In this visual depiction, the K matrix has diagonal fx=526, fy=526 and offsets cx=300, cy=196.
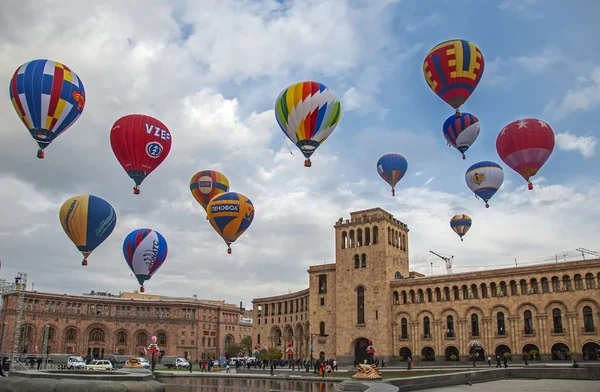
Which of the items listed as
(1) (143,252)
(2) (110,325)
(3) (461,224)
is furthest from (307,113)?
(2) (110,325)

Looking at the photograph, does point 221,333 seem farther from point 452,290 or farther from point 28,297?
point 452,290

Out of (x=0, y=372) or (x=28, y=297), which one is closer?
(x=0, y=372)

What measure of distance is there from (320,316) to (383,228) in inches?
516

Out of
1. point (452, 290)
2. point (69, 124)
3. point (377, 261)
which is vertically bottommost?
point (452, 290)

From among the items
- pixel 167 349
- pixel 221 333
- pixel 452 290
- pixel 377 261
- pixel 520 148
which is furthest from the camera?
pixel 221 333

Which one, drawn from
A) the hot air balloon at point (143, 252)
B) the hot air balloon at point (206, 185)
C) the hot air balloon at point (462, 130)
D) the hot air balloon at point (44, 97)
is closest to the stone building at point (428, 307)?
the hot air balloon at point (462, 130)

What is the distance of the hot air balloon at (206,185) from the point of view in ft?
142

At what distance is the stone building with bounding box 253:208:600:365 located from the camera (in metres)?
45.5

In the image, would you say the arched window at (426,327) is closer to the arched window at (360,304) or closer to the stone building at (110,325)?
the arched window at (360,304)

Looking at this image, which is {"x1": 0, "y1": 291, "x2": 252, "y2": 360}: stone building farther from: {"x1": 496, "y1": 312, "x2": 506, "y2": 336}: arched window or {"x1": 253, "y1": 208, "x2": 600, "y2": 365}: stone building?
{"x1": 496, "y1": 312, "x2": 506, "y2": 336}: arched window

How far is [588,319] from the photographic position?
44594 millimetres

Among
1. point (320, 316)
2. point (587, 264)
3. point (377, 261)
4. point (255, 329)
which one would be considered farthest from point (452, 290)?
point (255, 329)

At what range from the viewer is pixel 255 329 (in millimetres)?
77688

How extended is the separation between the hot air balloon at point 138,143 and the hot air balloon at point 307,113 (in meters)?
7.60
